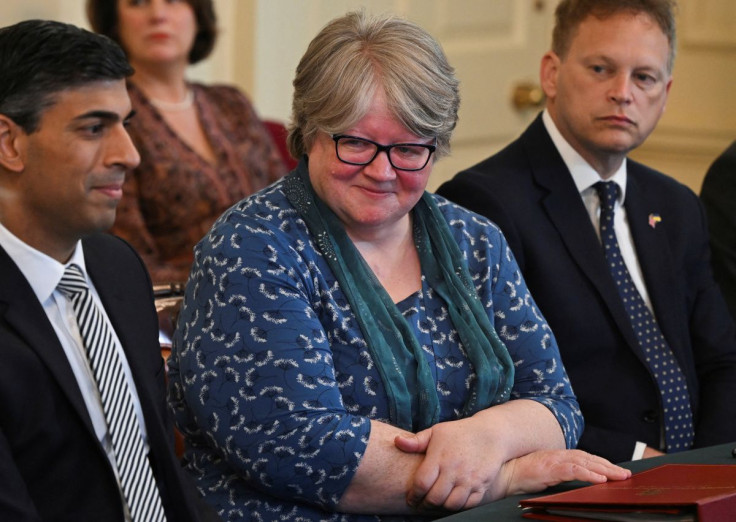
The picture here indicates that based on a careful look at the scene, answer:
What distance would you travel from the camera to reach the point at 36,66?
1797 mm

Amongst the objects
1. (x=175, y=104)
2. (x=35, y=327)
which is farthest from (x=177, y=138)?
(x=35, y=327)

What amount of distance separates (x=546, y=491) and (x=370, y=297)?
42 centimetres

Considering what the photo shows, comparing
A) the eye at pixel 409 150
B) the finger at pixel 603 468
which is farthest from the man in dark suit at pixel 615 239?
the finger at pixel 603 468

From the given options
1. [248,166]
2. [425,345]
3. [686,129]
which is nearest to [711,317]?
[425,345]

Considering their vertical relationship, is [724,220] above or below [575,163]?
below

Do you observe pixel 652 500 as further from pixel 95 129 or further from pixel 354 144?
pixel 95 129

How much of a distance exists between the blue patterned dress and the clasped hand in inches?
3.9

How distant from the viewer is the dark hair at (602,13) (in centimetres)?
257

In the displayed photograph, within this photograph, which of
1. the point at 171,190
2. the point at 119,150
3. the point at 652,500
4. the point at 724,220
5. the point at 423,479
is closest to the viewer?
the point at 652,500

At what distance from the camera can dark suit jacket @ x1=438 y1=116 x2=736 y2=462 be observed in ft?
7.93

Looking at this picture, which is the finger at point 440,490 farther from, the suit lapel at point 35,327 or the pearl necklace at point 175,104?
the pearl necklace at point 175,104

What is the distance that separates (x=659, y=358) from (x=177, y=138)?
177 cm

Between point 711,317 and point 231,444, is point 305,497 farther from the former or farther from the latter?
point 711,317

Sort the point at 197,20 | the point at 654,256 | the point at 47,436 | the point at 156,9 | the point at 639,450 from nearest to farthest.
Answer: the point at 47,436
the point at 639,450
the point at 654,256
the point at 156,9
the point at 197,20
